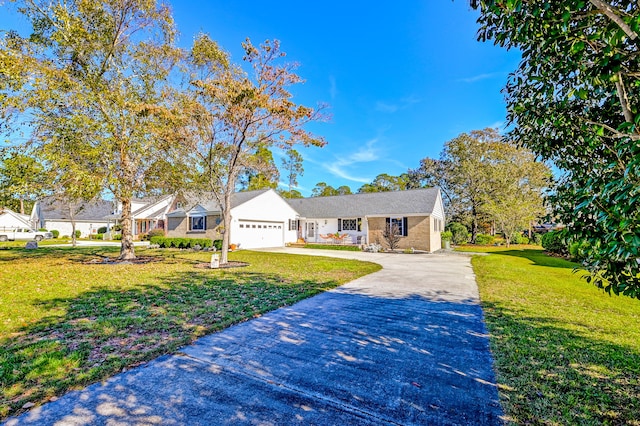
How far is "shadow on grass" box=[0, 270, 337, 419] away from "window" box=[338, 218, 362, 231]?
17219 mm

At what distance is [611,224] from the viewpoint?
6.35ft

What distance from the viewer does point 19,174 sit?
10.3 m

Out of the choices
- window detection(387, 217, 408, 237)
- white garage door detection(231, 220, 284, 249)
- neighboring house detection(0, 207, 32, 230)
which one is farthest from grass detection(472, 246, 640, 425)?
neighboring house detection(0, 207, 32, 230)

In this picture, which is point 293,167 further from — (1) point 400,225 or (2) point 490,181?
(1) point 400,225

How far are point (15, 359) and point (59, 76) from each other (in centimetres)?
1130

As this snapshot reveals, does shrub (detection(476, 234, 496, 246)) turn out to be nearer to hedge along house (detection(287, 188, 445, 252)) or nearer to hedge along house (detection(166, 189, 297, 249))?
hedge along house (detection(287, 188, 445, 252))

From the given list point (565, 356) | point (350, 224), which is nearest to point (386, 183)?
point (350, 224)

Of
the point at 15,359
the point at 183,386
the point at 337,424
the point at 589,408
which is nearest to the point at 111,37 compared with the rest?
the point at 15,359

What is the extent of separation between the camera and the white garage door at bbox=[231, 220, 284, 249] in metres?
23.1

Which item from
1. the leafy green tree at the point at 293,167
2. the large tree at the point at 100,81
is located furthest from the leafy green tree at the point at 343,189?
the large tree at the point at 100,81

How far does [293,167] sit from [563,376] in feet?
161

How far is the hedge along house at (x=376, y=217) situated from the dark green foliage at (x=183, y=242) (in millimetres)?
8960

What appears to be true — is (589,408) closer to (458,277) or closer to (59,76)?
(458,277)

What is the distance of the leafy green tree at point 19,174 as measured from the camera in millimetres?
10180
